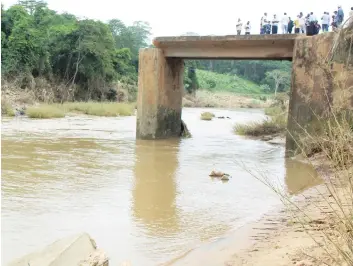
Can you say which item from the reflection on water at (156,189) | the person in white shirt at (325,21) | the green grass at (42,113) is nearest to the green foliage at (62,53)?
the green grass at (42,113)

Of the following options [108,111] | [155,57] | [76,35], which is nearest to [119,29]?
[76,35]

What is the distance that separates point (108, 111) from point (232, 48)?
1446cm

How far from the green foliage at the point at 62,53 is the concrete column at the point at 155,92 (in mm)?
17646

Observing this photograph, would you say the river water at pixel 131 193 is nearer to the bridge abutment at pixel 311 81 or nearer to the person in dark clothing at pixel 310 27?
the bridge abutment at pixel 311 81

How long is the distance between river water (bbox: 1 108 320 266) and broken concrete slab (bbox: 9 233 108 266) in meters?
0.63

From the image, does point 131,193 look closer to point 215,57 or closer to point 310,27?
point 215,57

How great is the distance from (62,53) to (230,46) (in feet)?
76.7

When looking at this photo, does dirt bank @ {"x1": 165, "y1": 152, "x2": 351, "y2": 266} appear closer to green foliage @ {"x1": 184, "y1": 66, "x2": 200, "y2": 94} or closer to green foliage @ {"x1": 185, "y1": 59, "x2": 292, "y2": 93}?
green foliage @ {"x1": 184, "y1": 66, "x2": 200, "y2": 94}

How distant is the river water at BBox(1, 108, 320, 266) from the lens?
5.70 meters

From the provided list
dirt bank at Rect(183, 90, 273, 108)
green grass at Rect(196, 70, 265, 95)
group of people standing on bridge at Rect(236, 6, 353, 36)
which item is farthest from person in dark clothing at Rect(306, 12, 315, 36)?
green grass at Rect(196, 70, 265, 95)

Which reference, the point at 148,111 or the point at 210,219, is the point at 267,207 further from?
the point at 148,111

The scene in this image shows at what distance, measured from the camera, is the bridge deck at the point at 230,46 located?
1366 centimetres

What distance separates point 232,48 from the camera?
14.8 meters

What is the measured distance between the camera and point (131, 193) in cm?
821
